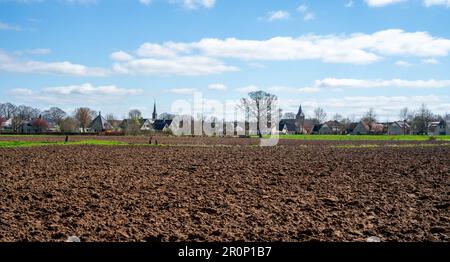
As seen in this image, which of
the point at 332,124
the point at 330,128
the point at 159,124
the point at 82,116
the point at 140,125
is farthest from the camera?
the point at 332,124

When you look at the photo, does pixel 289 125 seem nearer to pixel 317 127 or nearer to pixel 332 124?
pixel 317 127

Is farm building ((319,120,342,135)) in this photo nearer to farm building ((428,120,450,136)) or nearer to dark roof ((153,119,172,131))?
farm building ((428,120,450,136))

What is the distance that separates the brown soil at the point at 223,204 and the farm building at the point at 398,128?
127626 millimetres

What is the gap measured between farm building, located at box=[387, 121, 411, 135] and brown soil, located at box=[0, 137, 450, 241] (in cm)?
12763

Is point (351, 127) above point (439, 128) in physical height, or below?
above

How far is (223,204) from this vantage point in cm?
1209

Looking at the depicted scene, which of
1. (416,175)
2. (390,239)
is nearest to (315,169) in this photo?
(416,175)

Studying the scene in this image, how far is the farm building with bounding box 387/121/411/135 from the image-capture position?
139 m

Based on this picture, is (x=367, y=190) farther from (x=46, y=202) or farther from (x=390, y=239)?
(x=46, y=202)

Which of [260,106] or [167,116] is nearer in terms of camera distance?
[260,106]

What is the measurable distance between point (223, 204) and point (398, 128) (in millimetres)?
143646

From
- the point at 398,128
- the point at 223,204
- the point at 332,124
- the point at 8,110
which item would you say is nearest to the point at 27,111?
the point at 8,110

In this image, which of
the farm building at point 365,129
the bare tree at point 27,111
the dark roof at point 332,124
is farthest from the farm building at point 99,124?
the farm building at point 365,129
